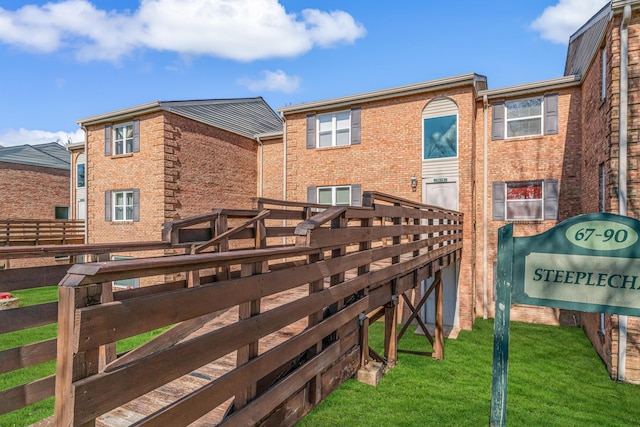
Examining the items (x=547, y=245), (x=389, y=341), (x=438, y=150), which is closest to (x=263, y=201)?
(x=389, y=341)

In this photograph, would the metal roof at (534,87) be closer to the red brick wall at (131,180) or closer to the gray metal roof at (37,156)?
the red brick wall at (131,180)

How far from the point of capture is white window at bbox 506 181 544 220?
476 inches

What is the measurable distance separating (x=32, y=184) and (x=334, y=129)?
18.7 meters

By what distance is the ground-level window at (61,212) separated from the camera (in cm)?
2236

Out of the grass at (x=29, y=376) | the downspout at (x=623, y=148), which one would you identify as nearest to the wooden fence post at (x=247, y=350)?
the grass at (x=29, y=376)

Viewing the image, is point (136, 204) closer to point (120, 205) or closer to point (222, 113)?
point (120, 205)

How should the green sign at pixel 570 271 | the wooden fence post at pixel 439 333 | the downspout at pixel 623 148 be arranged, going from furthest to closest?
1. the wooden fence post at pixel 439 333
2. the downspout at pixel 623 148
3. the green sign at pixel 570 271

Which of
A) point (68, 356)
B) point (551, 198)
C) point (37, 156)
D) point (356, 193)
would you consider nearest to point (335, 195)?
point (356, 193)

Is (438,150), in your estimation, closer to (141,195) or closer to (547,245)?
(547,245)

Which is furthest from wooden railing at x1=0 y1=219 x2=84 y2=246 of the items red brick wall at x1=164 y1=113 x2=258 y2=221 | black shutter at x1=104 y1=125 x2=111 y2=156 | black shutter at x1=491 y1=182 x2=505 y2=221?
black shutter at x1=491 y1=182 x2=505 y2=221

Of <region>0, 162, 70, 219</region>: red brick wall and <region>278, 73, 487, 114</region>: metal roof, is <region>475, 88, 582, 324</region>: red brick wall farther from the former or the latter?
<region>0, 162, 70, 219</region>: red brick wall

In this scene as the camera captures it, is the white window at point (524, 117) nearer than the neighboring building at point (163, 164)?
Yes

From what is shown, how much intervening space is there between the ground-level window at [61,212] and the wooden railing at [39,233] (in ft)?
8.18

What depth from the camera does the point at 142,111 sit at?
550 inches
